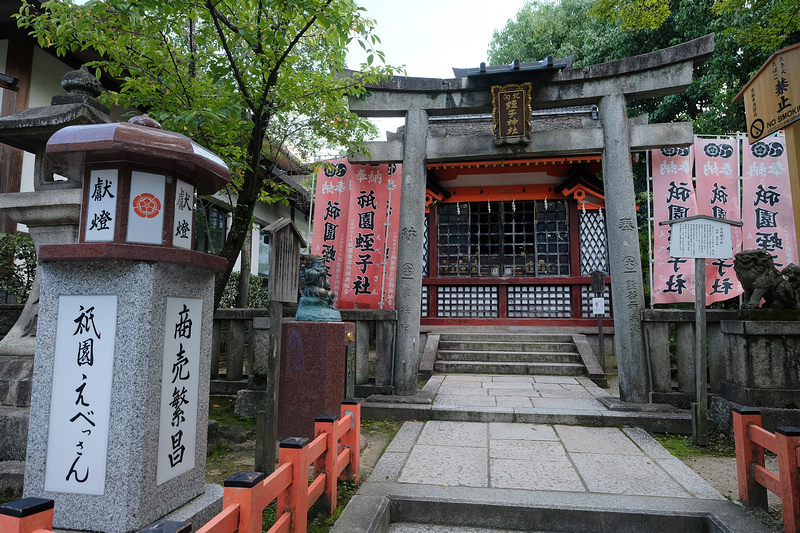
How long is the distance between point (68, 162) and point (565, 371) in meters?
9.27

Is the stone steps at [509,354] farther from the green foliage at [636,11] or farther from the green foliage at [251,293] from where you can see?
the green foliage at [636,11]

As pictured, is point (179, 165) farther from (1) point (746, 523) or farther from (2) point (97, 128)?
(1) point (746, 523)

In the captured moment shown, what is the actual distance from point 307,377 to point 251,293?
10.3 m

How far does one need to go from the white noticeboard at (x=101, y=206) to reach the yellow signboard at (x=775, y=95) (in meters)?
5.68

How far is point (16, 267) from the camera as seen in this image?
6.82m

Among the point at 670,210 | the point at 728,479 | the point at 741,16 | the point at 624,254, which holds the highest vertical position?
the point at 741,16

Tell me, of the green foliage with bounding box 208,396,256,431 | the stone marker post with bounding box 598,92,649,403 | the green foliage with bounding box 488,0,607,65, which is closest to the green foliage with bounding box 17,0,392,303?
the green foliage with bounding box 208,396,256,431

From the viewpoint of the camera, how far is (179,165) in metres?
2.85

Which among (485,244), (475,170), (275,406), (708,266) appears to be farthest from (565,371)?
(275,406)

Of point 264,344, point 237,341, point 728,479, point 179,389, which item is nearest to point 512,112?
point 264,344

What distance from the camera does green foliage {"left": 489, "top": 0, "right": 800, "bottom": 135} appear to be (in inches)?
360

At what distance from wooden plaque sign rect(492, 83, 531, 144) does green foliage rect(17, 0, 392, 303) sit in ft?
6.03

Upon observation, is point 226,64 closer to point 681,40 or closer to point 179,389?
point 179,389

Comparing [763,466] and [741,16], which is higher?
[741,16]
